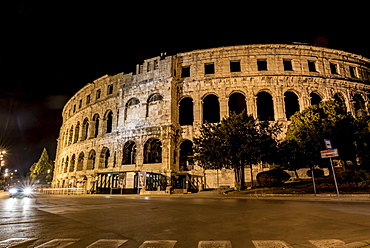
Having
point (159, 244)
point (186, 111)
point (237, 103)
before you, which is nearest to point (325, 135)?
point (237, 103)

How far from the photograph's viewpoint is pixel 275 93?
30219 millimetres

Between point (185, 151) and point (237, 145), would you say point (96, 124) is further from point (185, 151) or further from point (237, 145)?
point (237, 145)

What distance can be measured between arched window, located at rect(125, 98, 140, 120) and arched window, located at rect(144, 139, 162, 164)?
4.50m

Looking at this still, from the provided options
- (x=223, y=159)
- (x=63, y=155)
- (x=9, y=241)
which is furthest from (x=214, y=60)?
(x=63, y=155)

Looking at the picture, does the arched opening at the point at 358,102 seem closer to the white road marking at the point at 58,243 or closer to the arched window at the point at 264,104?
the arched window at the point at 264,104

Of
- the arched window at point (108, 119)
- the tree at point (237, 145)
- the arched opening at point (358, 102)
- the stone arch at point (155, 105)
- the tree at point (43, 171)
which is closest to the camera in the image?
the tree at point (237, 145)

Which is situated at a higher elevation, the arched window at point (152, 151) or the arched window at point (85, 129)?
the arched window at point (85, 129)

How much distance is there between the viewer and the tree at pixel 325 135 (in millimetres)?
19375

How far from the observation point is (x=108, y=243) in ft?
14.7

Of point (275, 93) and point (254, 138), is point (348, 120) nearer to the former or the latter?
point (254, 138)

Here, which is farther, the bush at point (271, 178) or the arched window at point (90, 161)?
the arched window at point (90, 161)

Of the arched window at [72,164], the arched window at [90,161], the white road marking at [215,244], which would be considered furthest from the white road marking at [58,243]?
the arched window at [72,164]

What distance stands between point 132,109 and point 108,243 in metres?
30.0

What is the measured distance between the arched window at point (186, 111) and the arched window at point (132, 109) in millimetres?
6262
